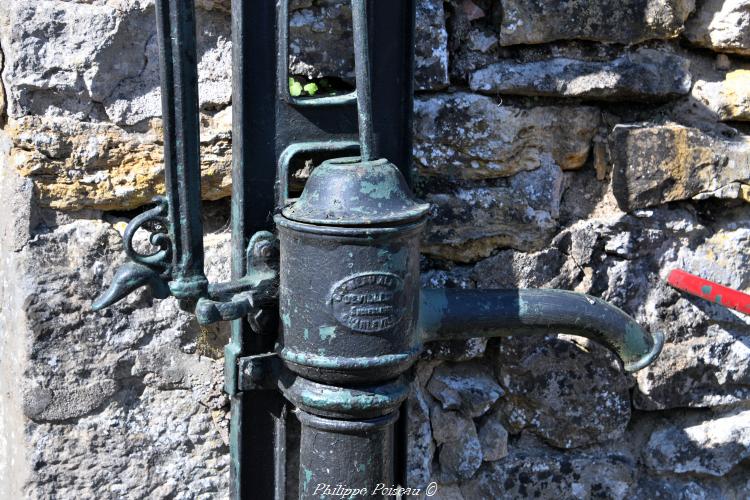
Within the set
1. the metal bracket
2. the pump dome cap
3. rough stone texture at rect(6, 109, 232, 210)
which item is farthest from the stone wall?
the pump dome cap

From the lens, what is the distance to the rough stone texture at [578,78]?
A: 1405 millimetres

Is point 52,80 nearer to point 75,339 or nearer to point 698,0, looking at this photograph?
point 75,339

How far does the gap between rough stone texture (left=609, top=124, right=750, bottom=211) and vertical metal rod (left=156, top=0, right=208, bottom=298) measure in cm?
74

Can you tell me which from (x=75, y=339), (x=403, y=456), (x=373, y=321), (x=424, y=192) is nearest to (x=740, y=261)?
(x=424, y=192)

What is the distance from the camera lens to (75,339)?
1.29 metres

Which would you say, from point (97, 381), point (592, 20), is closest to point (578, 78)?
point (592, 20)

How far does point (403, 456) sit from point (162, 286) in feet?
1.65

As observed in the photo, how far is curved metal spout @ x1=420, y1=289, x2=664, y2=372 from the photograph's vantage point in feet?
4.18

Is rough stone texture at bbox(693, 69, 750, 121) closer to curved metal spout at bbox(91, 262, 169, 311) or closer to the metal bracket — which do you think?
the metal bracket

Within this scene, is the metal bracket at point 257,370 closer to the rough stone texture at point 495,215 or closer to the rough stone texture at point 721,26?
the rough stone texture at point 495,215

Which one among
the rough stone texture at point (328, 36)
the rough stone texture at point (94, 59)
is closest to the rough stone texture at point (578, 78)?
the rough stone texture at point (328, 36)

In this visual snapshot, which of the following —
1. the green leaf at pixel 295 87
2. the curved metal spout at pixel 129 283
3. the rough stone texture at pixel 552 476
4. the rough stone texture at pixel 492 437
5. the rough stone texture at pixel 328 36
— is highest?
the rough stone texture at pixel 328 36

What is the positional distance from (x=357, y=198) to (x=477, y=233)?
1.40 ft

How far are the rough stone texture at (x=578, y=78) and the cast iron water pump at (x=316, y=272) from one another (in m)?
0.19
